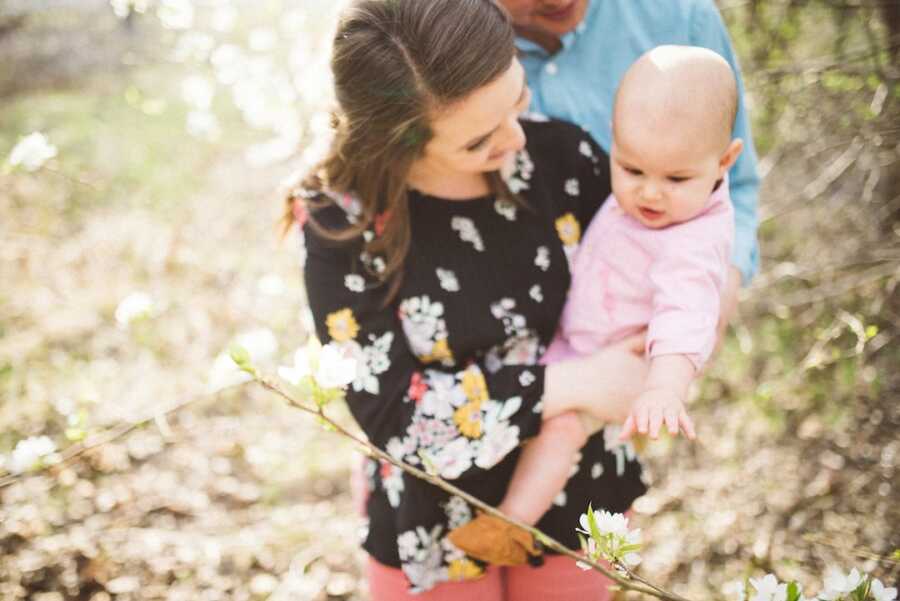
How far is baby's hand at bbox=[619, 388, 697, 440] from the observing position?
4.32 ft

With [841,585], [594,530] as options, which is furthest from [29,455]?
[841,585]

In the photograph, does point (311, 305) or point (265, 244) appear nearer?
point (311, 305)

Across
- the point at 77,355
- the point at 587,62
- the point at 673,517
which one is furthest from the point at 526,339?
the point at 77,355

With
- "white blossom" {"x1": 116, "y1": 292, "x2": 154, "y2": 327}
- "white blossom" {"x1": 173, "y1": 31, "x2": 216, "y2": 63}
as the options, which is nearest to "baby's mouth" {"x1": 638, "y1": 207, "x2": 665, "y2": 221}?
"white blossom" {"x1": 116, "y1": 292, "x2": 154, "y2": 327}

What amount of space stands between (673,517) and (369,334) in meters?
1.52

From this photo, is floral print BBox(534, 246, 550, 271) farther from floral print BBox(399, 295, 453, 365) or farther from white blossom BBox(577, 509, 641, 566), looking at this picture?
white blossom BBox(577, 509, 641, 566)

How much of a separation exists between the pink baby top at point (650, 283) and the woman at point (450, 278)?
0.07m

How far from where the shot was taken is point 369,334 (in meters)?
1.60

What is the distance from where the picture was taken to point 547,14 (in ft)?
5.73

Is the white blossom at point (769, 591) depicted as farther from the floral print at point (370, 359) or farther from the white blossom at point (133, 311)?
the white blossom at point (133, 311)

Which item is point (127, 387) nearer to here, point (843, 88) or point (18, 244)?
point (18, 244)

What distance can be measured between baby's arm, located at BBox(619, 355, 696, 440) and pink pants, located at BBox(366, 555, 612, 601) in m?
0.53

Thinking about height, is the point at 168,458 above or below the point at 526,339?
below

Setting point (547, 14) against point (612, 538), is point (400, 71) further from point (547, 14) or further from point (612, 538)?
point (612, 538)
